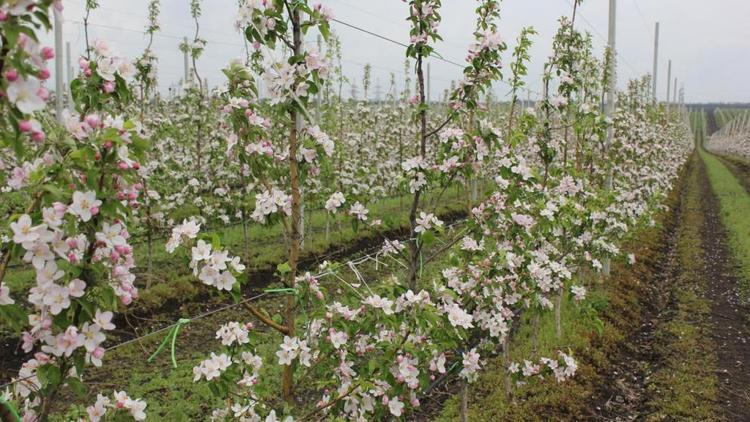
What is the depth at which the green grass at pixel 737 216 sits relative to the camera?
11445 mm

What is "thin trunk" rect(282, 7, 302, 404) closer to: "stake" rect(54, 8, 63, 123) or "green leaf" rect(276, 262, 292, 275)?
"green leaf" rect(276, 262, 292, 275)

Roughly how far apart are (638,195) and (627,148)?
1.37m

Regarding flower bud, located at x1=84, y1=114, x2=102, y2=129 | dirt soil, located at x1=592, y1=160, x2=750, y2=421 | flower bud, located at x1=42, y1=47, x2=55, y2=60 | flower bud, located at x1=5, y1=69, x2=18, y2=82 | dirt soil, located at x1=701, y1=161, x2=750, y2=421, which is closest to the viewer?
flower bud, located at x1=5, y1=69, x2=18, y2=82

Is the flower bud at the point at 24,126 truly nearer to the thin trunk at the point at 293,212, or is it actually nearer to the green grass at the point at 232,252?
the thin trunk at the point at 293,212

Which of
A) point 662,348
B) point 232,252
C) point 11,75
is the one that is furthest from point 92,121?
point 232,252

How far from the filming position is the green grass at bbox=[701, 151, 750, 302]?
1144 cm

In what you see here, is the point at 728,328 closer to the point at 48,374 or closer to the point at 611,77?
the point at 611,77

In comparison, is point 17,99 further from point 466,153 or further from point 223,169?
point 223,169

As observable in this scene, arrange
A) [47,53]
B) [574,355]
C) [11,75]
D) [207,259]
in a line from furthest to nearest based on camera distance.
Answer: [574,355]
[207,259]
[47,53]
[11,75]

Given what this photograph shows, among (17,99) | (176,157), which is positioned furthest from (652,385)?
(176,157)

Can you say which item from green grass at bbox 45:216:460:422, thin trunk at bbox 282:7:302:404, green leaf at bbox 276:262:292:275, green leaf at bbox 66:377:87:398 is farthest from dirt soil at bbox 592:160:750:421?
green leaf at bbox 66:377:87:398

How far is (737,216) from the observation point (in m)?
17.2

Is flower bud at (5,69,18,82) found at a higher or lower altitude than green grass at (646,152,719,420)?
higher

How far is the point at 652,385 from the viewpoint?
20.4 ft
